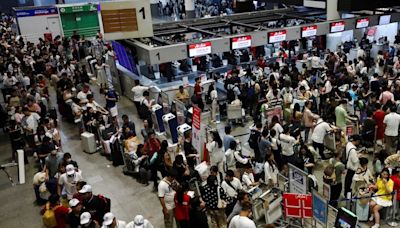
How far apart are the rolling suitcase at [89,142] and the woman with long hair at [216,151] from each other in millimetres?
4206

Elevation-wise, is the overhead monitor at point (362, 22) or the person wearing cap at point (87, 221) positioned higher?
the overhead monitor at point (362, 22)

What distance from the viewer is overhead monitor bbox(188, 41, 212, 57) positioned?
14.1 m

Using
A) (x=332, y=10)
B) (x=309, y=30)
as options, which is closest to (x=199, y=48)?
(x=309, y=30)

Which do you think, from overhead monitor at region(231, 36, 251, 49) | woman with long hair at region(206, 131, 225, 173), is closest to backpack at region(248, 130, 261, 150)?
woman with long hair at region(206, 131, 225, 173)

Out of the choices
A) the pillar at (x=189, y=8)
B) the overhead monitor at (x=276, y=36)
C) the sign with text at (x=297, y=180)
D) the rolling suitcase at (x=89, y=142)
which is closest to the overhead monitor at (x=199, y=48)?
the overhead monitor at (x=276, y=36)

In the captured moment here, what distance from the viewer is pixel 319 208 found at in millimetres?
6457

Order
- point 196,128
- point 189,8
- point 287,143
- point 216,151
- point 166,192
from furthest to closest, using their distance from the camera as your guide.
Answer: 1. point 189,8
2. point 196,128
3. point 216,151
4. point 287,143
5. point 166,192

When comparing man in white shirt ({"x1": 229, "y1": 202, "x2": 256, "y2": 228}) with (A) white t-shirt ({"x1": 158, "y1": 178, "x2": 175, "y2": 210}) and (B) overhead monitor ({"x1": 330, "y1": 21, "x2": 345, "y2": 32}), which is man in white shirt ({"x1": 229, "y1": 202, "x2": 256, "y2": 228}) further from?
(B) overhead monitor ({"x1": 330, "y1": 21, "x2": 345, "y2": 32})

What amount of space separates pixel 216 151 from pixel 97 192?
3.04 meters

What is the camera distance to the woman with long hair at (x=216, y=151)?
885 centimetres

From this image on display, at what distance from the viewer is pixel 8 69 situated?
17.3 m

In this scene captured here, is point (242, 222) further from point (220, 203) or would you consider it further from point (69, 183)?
point (69, 183)

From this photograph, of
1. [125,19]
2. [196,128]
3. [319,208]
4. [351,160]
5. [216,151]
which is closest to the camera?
[319,208]

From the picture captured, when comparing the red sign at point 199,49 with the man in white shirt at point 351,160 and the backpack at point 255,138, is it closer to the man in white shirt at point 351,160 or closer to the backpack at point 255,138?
the backpack at point 255,138
